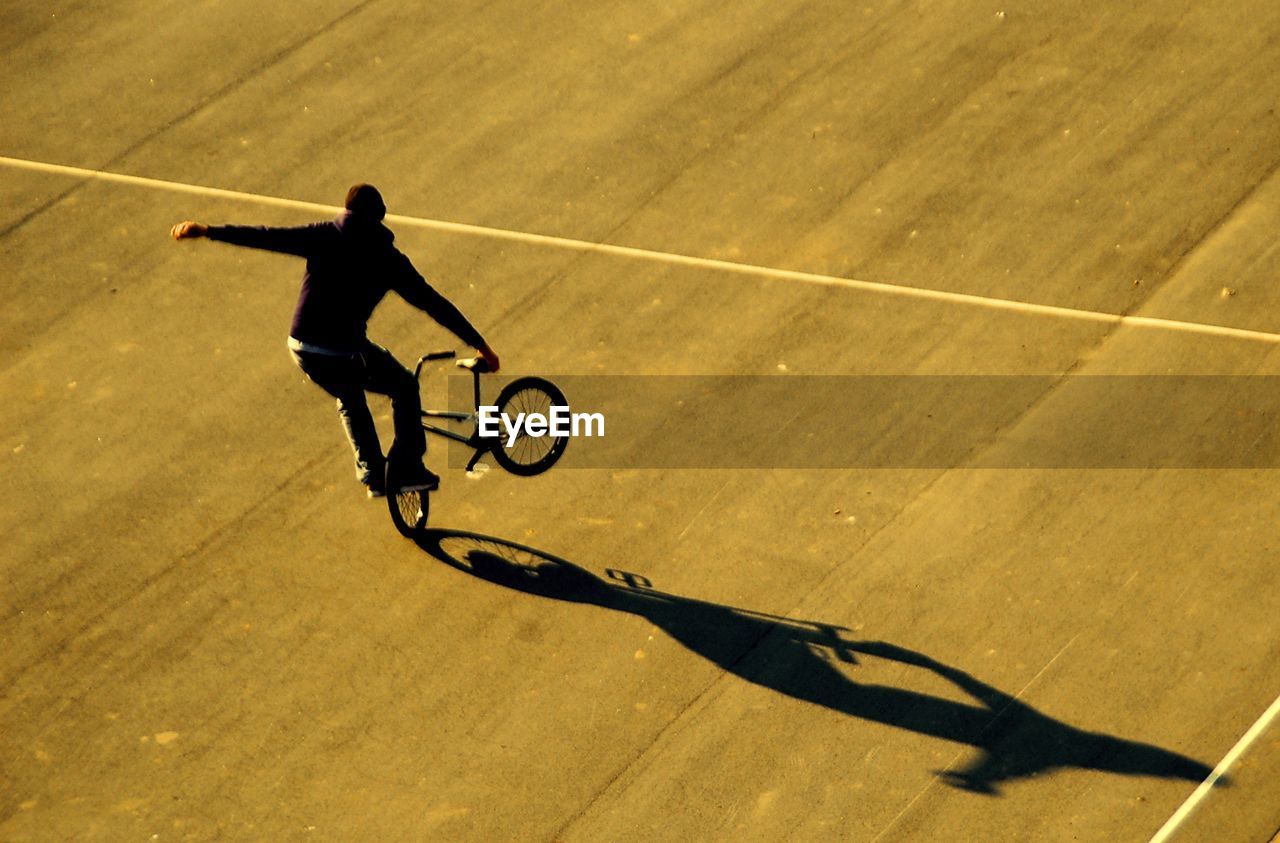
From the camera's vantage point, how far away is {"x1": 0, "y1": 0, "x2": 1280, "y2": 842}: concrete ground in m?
9.19

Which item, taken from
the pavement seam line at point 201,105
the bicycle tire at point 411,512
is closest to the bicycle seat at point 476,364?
the bicycle tire at point 411,512

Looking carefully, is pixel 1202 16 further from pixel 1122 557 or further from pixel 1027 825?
pixel 1027 825

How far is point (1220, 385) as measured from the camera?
36.7 ft

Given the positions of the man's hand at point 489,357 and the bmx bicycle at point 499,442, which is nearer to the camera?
the man's hand at point 489,357

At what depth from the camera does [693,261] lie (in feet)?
41.1

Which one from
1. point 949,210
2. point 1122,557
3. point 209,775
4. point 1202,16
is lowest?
point 209,775

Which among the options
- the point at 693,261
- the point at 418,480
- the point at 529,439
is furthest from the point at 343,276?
the point at 693,261

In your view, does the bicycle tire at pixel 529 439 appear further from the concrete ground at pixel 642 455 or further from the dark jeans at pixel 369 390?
the dark jeans at pixel 369 390

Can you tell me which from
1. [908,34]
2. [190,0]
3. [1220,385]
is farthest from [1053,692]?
[190,0]

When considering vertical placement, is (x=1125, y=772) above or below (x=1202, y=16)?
below

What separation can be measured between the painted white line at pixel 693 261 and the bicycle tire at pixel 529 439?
1971mm

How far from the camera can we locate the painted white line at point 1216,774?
864 cm

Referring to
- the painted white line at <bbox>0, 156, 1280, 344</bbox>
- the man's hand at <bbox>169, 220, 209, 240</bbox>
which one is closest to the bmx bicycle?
the man's hand at <bbox>169, 220, 209, 240</bbox>

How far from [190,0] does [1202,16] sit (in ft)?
29.7
